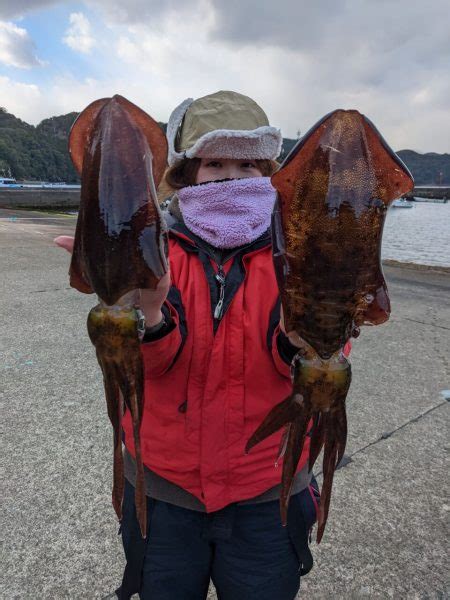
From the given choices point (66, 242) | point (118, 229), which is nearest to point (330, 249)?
point (118, 229)

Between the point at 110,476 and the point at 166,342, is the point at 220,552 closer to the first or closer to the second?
the point at 166,342

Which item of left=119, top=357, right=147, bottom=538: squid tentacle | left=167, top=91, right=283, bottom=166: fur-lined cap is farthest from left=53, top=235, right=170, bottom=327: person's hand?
left=167, top=91, right=283, bottom=166: fur-lined cap

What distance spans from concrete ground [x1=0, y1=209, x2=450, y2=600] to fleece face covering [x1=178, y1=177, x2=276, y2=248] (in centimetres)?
188

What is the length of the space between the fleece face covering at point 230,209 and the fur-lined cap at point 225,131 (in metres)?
0.13

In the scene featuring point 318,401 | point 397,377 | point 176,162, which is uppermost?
point 176,162

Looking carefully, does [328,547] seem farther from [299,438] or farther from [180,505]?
[299,438]

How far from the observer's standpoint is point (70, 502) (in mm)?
2855

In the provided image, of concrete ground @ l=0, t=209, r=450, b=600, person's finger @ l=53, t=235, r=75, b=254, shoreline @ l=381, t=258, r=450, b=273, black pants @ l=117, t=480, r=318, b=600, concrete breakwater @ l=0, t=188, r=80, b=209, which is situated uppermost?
person's finger @ l=53, t=235, r=75, b=254

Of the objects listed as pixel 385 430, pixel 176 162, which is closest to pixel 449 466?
pixel 385 430

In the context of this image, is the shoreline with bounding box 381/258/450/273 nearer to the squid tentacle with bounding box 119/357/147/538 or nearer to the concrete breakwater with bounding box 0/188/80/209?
→ the squid tentacle with bounding box 119/357/147/538

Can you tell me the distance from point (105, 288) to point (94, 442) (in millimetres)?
2613

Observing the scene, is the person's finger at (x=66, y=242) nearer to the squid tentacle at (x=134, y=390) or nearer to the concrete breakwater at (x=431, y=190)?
the squid tentacle at (x=134, y=390)

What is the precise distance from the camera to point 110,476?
312cm

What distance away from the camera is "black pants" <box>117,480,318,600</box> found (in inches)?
74.2
